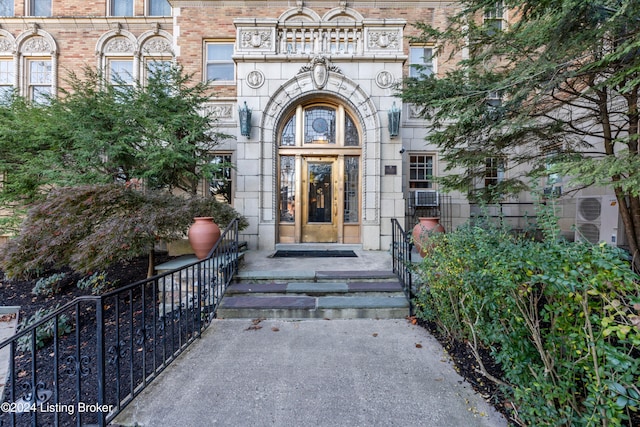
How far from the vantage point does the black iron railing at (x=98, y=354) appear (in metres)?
1.96

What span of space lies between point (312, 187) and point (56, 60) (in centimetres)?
1027

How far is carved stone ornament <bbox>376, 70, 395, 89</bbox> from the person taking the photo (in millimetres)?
6703

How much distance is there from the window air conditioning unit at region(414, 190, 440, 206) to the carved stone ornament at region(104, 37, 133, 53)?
10978 millimetres

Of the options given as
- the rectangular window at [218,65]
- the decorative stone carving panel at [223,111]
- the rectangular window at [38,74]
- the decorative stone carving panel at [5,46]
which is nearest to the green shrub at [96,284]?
the decorative stone carving panel at [223,111]

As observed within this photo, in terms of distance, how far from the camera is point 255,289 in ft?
13.9

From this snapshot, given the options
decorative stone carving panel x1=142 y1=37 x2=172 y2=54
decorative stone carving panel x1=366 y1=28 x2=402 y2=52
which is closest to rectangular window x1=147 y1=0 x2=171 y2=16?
decorative stone carving panel x1=142 y1=37 x2=172 y2=54

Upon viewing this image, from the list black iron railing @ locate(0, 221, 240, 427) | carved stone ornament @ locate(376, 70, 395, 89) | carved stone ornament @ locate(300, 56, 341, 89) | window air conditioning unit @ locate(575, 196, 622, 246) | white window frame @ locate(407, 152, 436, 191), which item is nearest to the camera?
black iron railing @ locate(0, 221, 240, 427)

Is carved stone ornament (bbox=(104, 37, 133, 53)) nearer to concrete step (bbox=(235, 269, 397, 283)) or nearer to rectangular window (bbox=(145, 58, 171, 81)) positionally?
rectangular window (bbox=(145, 58, 171, 81))

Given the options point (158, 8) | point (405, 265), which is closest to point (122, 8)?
point (158, 8)

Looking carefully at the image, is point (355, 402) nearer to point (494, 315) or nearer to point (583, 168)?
point (494, 315)

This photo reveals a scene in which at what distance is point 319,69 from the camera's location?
6633 mm

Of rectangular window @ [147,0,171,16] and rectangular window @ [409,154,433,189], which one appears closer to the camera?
rectangular window @ [409,154,433,189]

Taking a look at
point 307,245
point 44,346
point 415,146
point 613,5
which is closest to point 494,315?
point 613,5

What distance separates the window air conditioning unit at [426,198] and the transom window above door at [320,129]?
8.35ft
